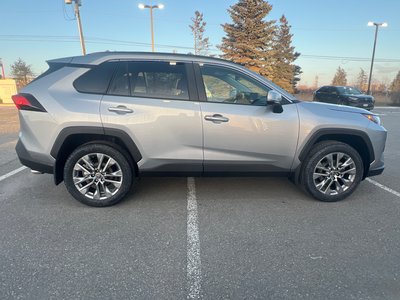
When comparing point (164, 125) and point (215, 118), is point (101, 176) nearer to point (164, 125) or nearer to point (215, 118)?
point (164, 125)

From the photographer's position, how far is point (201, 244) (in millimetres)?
2732

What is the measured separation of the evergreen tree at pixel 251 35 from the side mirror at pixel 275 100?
82.7ft

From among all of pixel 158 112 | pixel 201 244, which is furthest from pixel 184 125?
pixel 201 244

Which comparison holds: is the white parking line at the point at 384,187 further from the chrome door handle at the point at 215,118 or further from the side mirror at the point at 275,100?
the chrome door handle at the point at 215,118

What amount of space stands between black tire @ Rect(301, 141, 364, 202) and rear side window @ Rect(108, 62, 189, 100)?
1.81 m

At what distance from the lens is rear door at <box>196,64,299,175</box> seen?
3.35 m

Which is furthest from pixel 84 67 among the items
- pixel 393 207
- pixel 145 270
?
pixel 393 207

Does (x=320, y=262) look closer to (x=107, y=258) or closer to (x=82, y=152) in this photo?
(x=107, y=258)

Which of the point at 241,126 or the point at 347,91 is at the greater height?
the point at 241,126

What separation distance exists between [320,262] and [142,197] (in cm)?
232

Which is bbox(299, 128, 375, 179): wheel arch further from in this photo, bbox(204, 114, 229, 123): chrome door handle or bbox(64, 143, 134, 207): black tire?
bbox(64, 143, 134, 207): black tire

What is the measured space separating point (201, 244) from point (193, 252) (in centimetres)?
15

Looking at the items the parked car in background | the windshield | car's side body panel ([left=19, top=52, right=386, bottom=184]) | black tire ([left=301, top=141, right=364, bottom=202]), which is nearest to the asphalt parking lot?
black tire ([left=301, top=141, right=364, bottom=202])

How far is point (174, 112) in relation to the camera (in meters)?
3.29
